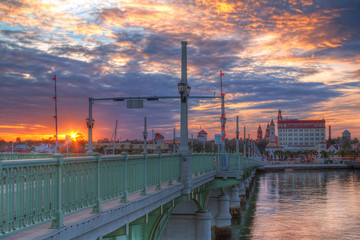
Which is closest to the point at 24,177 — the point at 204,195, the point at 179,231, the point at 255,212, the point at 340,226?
the point at 179,231

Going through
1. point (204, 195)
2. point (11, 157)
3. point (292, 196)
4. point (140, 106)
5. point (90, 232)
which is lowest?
point (292, 196)

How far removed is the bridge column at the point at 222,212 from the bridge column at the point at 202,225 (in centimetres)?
1245

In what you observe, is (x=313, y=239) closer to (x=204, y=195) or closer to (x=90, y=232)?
(x=204, y=195)

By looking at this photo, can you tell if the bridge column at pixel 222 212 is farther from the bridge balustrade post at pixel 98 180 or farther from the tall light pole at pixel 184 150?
the bridge balustrade post at pixel 98 180

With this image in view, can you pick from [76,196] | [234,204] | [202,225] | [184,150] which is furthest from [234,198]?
[76,196]

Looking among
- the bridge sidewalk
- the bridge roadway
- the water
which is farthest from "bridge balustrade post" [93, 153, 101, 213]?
the water

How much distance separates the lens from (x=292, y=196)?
6844 cm

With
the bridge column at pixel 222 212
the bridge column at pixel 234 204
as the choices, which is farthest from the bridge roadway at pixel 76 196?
the bridge column at pixel 234 204

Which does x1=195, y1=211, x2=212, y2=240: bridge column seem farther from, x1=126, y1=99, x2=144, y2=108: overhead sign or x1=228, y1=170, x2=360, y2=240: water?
x1=228, y1=170, x2=360, y2=240: water

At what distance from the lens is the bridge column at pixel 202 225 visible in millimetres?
26281

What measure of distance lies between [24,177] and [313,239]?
3301cm

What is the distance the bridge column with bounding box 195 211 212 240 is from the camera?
86.2ft

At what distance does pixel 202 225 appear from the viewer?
26688 mm

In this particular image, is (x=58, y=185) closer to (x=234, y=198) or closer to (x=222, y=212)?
(x=222, y=212)
